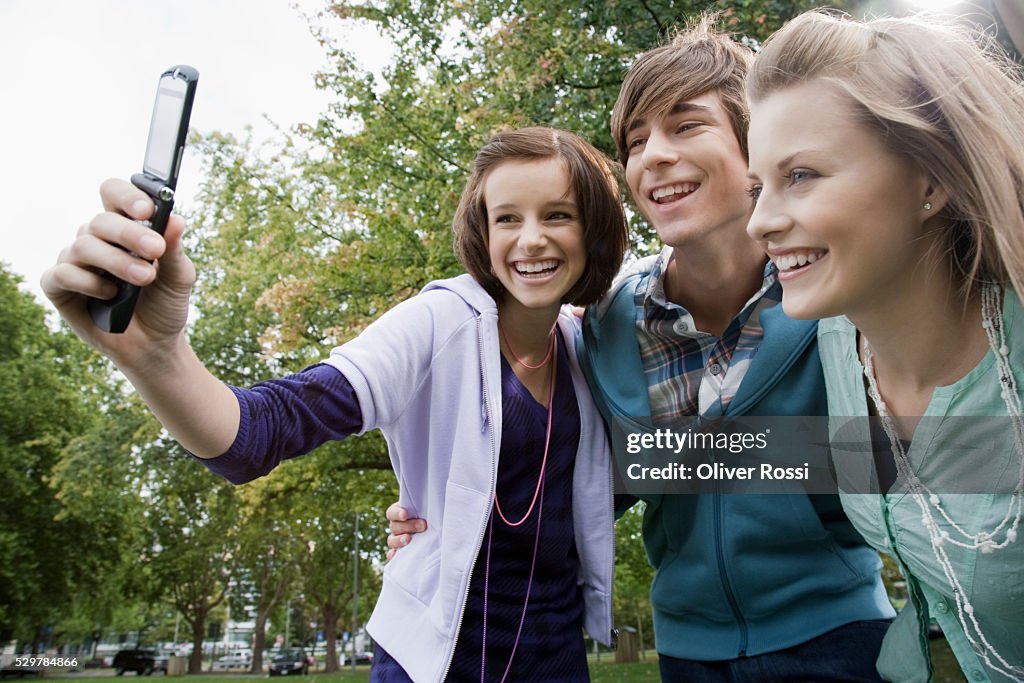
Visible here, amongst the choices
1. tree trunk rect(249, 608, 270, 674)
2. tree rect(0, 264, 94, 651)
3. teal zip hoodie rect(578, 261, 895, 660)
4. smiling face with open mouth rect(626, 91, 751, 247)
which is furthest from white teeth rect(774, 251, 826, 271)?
tree trunk rect(249, 608, 270, 674)

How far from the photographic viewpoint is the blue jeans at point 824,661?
2188mm

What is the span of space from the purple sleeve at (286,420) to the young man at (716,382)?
60 centimetres

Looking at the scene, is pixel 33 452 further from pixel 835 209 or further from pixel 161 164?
pixel 835 209

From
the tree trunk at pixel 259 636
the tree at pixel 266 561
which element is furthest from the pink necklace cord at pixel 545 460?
the tree trunk at pixel 259 636

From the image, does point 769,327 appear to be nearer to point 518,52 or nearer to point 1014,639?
point 1014,639

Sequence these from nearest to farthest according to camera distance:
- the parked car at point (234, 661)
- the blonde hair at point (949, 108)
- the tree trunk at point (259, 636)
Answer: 1. the blonde hair at point (949, 108)
2. the tree trunk at point (259, 636)
3. the parked car at point (234, 661)

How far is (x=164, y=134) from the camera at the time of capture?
4.32ft

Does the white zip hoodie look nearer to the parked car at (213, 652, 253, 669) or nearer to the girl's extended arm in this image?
the girl's extended arm

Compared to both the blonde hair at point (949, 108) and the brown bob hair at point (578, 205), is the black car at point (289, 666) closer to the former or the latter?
the brown bob hair at point (578, 205)

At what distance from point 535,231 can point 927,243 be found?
1130 mm

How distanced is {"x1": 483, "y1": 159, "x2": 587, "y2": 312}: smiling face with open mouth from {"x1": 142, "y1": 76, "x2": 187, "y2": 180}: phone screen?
50.4 inches

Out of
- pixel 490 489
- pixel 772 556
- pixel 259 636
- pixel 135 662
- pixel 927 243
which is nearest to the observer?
pixel 927 243

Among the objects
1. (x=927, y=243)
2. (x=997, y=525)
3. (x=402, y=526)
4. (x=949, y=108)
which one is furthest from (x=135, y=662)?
(x=949, y=108)

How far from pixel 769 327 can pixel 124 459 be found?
1694cm
